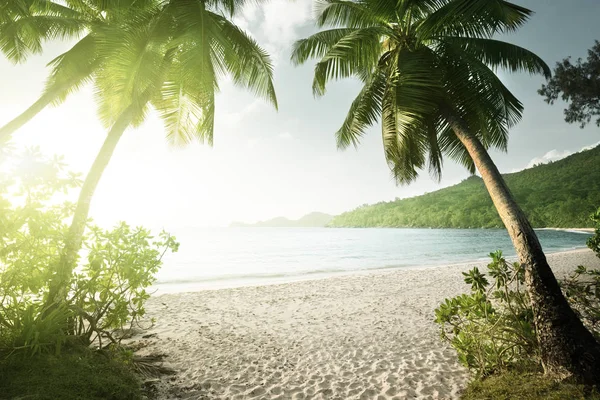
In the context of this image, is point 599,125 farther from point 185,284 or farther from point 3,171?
point 185,284

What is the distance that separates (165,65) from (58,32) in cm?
365

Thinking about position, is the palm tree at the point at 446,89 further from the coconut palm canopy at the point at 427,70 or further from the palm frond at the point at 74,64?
the palm frond at the point at 74,64

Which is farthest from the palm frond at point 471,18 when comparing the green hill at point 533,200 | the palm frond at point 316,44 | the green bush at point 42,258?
the green hill at point 533,200

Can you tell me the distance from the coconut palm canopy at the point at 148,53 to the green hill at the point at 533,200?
52.4 m

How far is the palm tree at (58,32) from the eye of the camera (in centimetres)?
608

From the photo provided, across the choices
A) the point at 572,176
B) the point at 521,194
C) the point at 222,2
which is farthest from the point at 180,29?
the point at 572,176

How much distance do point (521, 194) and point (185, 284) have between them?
8300 cm

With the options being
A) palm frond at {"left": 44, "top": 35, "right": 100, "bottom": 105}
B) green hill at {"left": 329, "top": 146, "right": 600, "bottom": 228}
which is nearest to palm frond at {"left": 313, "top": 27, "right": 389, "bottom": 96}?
palm frond at {"left": 44, "top": 35, "right": 100, "bottom": 105}

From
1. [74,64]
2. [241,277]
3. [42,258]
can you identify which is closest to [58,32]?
[74,64]

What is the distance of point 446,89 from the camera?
19.1 ft

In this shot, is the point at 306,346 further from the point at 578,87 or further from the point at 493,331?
the point at 578,87

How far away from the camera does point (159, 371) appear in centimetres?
472

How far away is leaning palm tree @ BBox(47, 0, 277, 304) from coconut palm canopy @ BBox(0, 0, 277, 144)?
0.7 inches

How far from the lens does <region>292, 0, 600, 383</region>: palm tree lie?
3.77 metres
